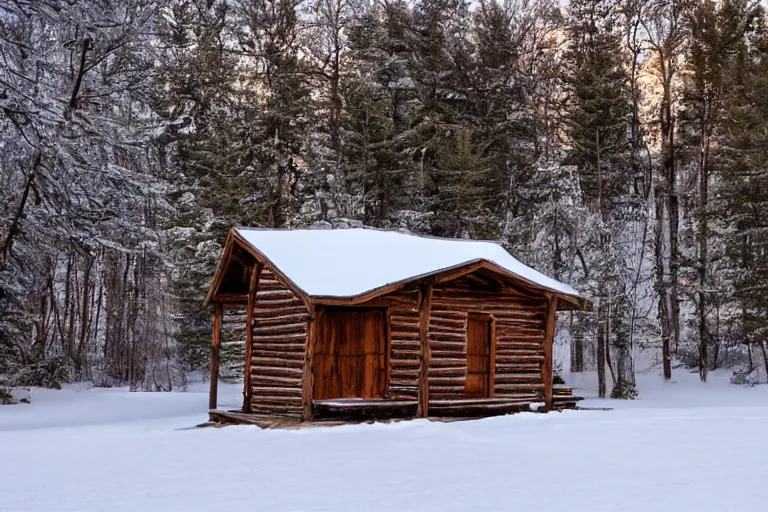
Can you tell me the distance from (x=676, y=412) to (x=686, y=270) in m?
17.2

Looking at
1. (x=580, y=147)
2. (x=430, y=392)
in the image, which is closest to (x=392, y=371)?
(x=430, y=392)

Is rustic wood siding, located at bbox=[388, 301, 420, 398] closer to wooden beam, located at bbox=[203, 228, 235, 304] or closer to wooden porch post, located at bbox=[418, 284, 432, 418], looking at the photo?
wooden porch post, located at bbox=[418, 284, 432, 418]

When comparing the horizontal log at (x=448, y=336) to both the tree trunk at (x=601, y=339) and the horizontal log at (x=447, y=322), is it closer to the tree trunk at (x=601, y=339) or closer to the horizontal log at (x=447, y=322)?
the horizontal log at (x=447, y=322)

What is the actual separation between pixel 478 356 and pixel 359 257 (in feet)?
14.2

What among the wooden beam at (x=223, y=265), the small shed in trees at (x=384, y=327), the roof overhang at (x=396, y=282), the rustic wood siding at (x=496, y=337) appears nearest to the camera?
the roof overhang at (x=396, y=282)

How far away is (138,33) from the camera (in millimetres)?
23922

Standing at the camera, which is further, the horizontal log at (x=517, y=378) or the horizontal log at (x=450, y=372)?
the horizontal log at (x=517, y=378)

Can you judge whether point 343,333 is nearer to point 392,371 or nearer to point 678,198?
point 392,371

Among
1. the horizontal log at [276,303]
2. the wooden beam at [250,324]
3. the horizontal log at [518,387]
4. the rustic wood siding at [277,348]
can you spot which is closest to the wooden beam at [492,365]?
the horizontal log at [518,387]

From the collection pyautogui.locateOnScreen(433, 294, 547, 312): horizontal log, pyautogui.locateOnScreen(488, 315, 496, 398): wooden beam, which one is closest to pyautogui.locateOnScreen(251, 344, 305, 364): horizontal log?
pyautogui.locateOnScreen(433, 294, 547, 312): horizontal log

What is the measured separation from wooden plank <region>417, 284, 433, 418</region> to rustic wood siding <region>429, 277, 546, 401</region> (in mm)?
1425

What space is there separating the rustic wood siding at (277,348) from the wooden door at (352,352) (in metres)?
0.81

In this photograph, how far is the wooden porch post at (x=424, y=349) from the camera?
1636 cm

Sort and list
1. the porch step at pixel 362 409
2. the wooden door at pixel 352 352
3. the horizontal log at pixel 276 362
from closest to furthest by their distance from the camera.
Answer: the porch step at pixel 362 409 → the horizontal log at pixel 276 362 → the wooden door at pixel 352 352
